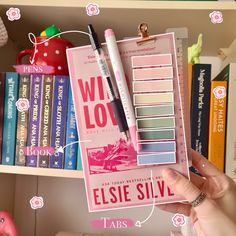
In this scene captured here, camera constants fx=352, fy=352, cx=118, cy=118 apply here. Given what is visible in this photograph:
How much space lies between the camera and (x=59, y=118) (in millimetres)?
686

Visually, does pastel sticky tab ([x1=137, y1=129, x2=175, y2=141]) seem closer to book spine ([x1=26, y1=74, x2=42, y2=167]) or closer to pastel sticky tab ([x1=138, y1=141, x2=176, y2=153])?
pastel sticky tab ([x1=138, y1=141, x2=176, y2=153])

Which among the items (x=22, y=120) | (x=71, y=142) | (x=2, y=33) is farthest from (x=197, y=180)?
(x=2, y=33)

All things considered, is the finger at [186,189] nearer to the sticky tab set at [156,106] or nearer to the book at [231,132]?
the sticky tab set at [156,106]

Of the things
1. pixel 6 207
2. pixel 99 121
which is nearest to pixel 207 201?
pixel 99 121

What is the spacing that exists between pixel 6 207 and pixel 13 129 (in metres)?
0.28

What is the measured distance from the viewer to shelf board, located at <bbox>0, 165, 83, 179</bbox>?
0.67 meters

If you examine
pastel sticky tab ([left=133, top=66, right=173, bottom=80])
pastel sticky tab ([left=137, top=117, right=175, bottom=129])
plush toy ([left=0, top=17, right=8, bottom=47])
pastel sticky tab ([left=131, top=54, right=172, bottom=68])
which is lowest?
pastel sticky tab ([left=137, top=117, right=175, bottom=129])

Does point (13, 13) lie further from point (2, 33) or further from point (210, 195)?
point (210, 195)

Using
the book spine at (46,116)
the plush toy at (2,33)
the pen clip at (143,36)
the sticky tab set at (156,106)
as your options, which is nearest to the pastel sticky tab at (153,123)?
the sticky tab set at (156,106)

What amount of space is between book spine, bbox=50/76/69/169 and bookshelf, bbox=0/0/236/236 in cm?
2

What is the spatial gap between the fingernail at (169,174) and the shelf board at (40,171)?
19 centimetres

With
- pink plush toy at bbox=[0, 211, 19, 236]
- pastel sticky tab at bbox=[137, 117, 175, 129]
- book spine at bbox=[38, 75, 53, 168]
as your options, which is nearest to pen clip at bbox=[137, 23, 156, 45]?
pastel sticky tab at bbox=[137, 117, 175, 129]

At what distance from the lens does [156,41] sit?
1.80ft

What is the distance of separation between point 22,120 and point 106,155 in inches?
8.8
